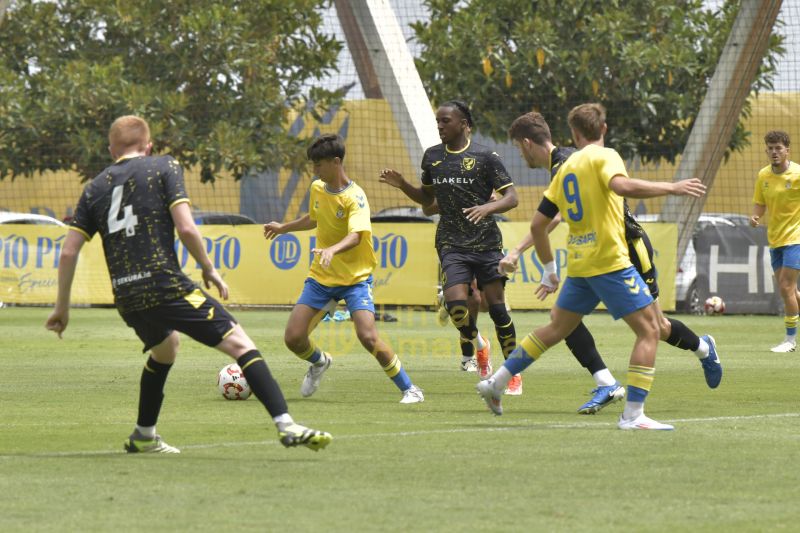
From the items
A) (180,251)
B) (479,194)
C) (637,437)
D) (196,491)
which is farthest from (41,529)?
(180,251)

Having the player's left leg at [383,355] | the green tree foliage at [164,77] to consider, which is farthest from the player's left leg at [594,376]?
the green tree foliage at [164,77]

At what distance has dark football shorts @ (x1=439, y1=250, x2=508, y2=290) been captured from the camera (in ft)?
37.1

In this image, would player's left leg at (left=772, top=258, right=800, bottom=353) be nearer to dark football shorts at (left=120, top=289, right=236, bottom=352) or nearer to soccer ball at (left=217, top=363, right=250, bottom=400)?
soccer ball at (left=217, top=363, right=250, bottom=400)

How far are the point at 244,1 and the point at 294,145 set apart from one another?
3.09 m

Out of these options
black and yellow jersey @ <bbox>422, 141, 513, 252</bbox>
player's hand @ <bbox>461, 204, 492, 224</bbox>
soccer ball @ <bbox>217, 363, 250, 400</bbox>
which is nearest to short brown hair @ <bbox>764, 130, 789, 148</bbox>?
black and yellow jersey @ <bbox>422, 141, 513, 252</bbox>

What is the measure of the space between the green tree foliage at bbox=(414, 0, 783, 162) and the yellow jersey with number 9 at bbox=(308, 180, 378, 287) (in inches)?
703

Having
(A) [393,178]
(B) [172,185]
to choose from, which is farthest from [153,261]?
(A) [393,178]

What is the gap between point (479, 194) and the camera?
37.1ft

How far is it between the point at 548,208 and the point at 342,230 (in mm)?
2403

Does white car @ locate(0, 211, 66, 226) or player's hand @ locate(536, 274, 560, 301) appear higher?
player's hand @ locate(536, 274, 560, 301)

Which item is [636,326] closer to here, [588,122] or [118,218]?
[588,122]

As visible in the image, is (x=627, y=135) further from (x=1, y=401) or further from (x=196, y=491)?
(x=196, y=491)

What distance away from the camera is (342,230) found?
10.8m

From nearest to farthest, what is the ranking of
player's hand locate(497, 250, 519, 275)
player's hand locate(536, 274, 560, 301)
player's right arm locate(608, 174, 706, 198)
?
player's right arm locate(608, 174, 706, 198)
player's hand locate(536, 274, 560, 301)
player's hand locate(497, 250, 519, 275)
